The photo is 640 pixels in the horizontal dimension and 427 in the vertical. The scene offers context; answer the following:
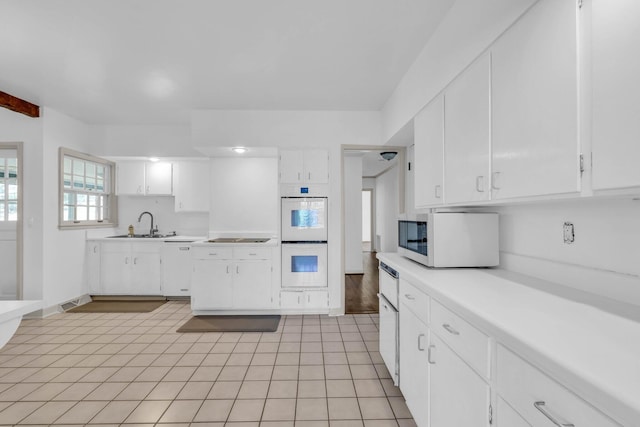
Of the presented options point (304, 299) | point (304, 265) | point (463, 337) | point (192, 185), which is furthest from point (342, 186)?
point (463, 337)

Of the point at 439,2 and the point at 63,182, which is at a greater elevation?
the point at 439,2

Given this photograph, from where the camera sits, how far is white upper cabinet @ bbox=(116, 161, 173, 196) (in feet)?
15.7

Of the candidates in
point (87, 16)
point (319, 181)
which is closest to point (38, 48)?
point (87, 16)

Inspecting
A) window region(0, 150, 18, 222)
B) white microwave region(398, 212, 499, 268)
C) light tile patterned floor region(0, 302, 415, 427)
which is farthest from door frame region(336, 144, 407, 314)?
window region(0, 150, 18, 222)

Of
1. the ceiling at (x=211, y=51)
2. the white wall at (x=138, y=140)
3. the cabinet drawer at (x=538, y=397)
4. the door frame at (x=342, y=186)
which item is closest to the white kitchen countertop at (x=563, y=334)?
the cabinet drawer at (x=538, y=397)

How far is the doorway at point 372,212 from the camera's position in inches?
159

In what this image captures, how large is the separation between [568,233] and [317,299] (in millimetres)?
2928

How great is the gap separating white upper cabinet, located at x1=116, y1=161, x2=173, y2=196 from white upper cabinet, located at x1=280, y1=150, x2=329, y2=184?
216 centimetres

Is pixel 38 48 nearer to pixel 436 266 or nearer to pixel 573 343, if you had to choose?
pixel 436 266

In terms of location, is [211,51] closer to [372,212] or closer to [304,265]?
[304,265]

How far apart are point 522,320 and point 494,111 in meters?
1.02

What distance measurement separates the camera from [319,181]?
12.8 ft

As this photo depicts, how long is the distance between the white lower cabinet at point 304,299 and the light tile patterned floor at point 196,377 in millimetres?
303

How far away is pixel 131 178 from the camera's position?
4848mm
